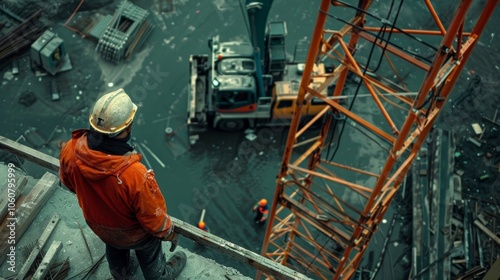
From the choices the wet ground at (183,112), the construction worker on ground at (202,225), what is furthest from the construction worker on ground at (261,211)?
the construction worker on ground at (202,225)

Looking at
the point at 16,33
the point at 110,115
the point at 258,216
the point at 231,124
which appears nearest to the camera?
the point at 110,115

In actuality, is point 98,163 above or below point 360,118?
above

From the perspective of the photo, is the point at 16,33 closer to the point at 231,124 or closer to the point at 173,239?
the point at 231,124

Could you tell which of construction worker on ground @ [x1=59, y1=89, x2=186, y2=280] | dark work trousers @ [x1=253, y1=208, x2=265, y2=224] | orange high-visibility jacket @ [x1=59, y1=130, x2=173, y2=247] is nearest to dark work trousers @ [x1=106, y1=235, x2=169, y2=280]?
construction worker on ground @ [x1=59, y1=89, x2=186, y2=280]

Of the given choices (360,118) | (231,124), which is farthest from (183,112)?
(360,118)

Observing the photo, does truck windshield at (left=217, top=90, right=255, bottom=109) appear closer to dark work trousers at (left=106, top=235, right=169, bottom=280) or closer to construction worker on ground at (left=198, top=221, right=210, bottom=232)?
construction worker on ground at (left=198, top=221, right=210, bottom=232)

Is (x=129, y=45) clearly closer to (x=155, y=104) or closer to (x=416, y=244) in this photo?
(x=155, y=104)

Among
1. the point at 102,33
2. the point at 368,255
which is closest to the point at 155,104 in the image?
the point at 102,33
